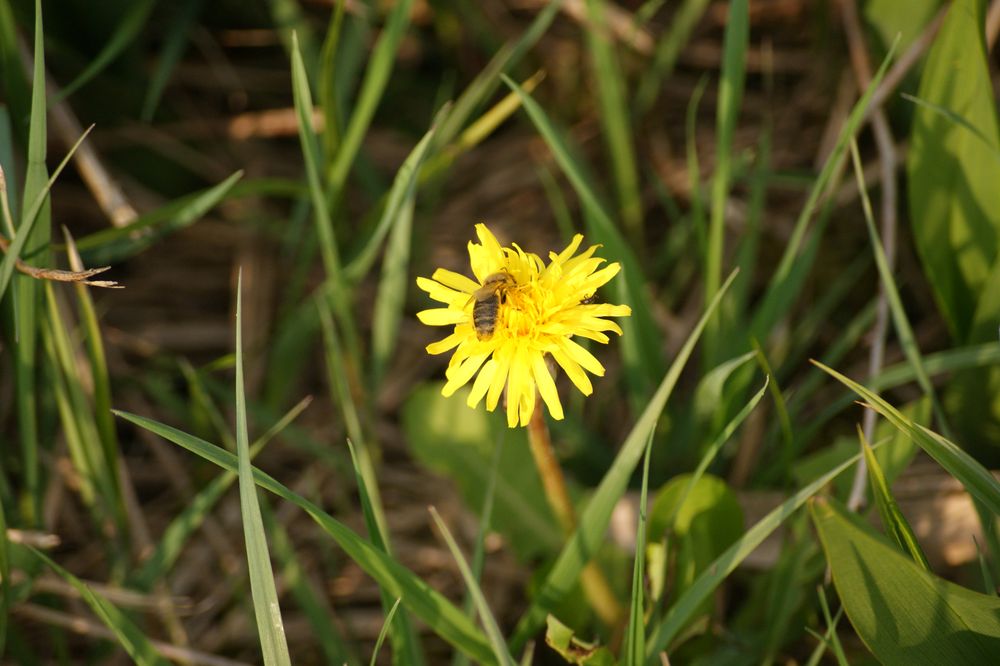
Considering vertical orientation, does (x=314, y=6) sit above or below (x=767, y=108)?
above

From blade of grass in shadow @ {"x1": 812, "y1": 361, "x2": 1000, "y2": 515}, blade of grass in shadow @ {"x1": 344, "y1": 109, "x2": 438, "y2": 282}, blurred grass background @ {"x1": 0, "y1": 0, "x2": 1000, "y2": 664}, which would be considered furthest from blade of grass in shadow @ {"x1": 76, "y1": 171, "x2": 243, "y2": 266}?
blade of grass in shadow @ {"x1": 812, "y1": 361, "x2": 1000, "y2": 515}

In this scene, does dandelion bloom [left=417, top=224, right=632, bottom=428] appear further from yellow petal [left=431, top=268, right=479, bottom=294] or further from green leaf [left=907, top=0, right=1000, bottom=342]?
green leaf [left=907, top=0, right=1000, bottom=342]


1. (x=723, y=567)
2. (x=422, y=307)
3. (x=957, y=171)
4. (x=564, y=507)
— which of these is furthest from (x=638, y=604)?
(x=422, y=307)

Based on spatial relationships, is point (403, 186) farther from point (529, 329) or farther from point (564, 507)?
point (564, 507)

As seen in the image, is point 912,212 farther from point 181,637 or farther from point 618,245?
point 181,637

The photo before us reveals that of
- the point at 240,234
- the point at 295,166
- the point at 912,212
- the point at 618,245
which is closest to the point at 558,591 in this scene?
the point at 618,245

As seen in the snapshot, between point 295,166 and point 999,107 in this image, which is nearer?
point 999,107

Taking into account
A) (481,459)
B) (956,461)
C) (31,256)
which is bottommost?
(481,459)

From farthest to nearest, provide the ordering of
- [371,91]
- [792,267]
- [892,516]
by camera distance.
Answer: [371,91]
[792,267]
[892,516]

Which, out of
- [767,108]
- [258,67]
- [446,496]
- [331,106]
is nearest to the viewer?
[331,106]
